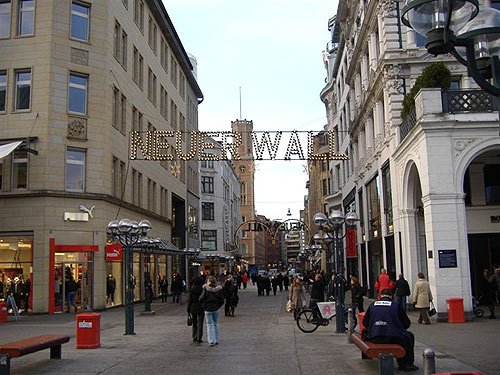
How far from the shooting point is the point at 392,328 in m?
10.5

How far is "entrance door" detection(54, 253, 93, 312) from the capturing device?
89.5 feet

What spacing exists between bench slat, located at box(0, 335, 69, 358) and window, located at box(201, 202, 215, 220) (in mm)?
68851

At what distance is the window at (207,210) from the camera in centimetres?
8162

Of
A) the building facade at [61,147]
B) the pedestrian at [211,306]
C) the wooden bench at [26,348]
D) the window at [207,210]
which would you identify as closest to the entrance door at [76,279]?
the building facade at [61,147]

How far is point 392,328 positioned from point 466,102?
12.0 meters

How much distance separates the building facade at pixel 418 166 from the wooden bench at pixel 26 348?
12.1 meters

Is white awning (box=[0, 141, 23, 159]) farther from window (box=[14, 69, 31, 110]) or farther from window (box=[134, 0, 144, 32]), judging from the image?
window (box=[134, 0, 144, 32])

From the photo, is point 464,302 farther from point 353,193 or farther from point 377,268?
point 353,193

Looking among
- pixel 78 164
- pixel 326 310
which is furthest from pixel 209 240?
pixel 326 310

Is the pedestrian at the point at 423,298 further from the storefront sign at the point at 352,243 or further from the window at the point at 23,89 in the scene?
the storefront sign at the point at 352,243

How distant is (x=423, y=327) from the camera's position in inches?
707

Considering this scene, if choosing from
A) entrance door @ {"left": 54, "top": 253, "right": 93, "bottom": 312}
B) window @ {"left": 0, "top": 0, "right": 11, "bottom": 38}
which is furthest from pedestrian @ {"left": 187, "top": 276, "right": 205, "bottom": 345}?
window @ {"left": 0, "top": 0, "right": 11, "bottom": 38}

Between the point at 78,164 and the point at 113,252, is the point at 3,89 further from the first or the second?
the point at 113,252

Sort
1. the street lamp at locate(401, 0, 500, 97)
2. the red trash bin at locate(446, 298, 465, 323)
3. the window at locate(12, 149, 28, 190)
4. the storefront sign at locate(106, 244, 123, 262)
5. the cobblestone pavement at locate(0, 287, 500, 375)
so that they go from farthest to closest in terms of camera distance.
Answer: the storefront sign at locate(106, 244, 123, 262), the window at locate(12, 149, 28, 190), the red trash bin at locate(446, 298, 465, 323), the cobblestone pavement at locate(0, 287, 500, 375), the street lamp at locate(401, 0, 500, 97)
